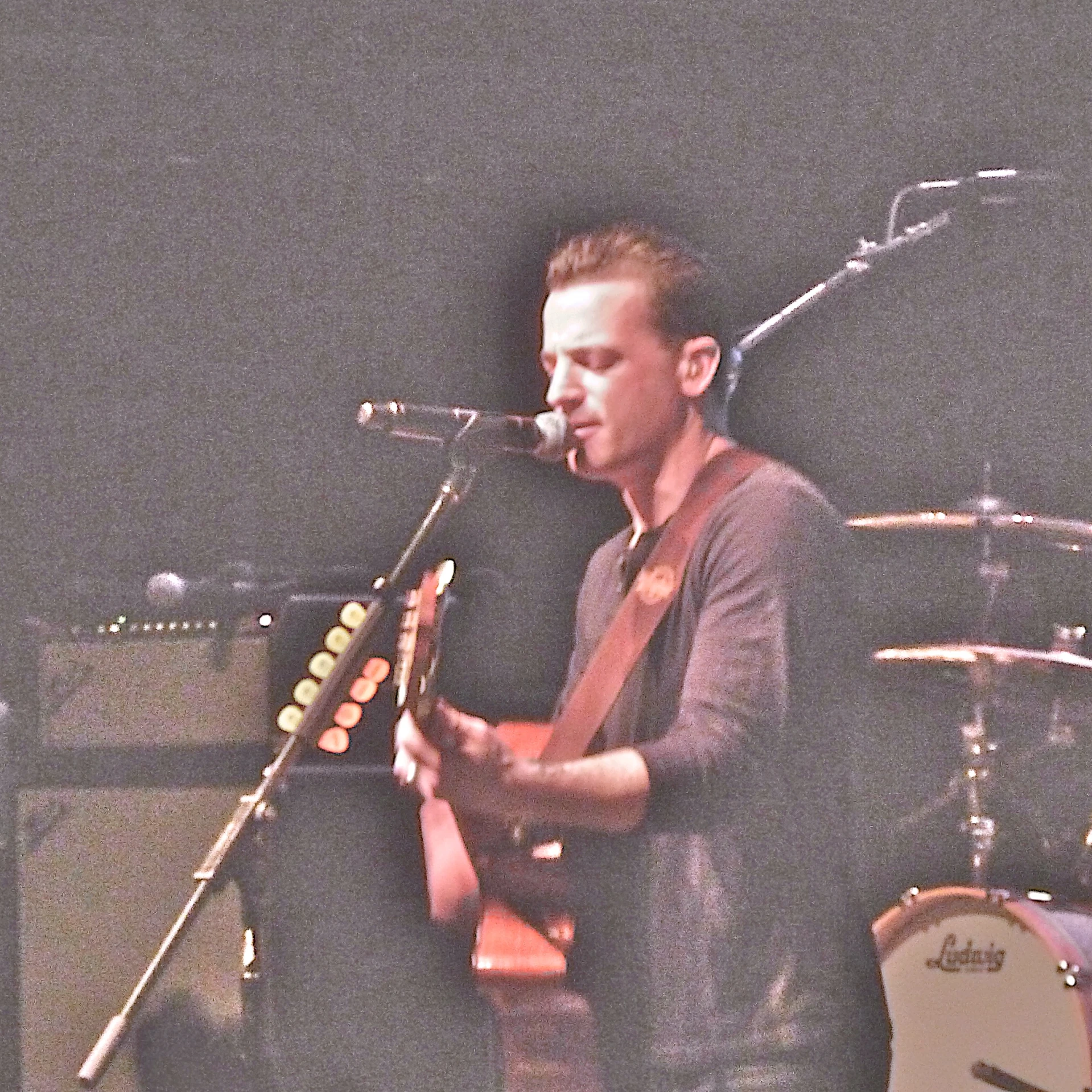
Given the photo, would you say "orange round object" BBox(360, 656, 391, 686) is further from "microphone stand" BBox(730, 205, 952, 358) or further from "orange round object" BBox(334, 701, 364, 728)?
"microphone stand" BBox(730, 205, 952, 358)

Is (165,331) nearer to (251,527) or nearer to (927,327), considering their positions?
(251,527)

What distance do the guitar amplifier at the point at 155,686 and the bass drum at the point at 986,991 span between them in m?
0.98

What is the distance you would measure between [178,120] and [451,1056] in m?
1.46

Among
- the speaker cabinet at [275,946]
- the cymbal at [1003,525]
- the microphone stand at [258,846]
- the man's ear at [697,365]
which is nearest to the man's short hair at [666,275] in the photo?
the man's ear at [697,365]

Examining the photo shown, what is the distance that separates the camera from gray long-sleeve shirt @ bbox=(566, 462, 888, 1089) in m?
2.14

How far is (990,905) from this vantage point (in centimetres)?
246

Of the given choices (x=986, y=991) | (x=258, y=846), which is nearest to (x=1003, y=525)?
(x=986, y=991)

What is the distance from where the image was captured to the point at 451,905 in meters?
2.31

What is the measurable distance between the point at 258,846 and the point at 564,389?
75 cm

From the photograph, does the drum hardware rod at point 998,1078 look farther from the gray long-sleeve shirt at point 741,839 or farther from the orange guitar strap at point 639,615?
the orange guitar strap at point 639,615

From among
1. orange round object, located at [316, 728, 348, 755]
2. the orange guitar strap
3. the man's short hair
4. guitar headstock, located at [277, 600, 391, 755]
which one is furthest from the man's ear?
orange round object, located at [316, 728, 348, 755]

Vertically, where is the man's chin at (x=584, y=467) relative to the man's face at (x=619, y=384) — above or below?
below

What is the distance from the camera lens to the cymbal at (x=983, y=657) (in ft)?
7.56

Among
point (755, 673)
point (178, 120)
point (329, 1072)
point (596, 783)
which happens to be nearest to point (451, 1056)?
point (329, 1072)
